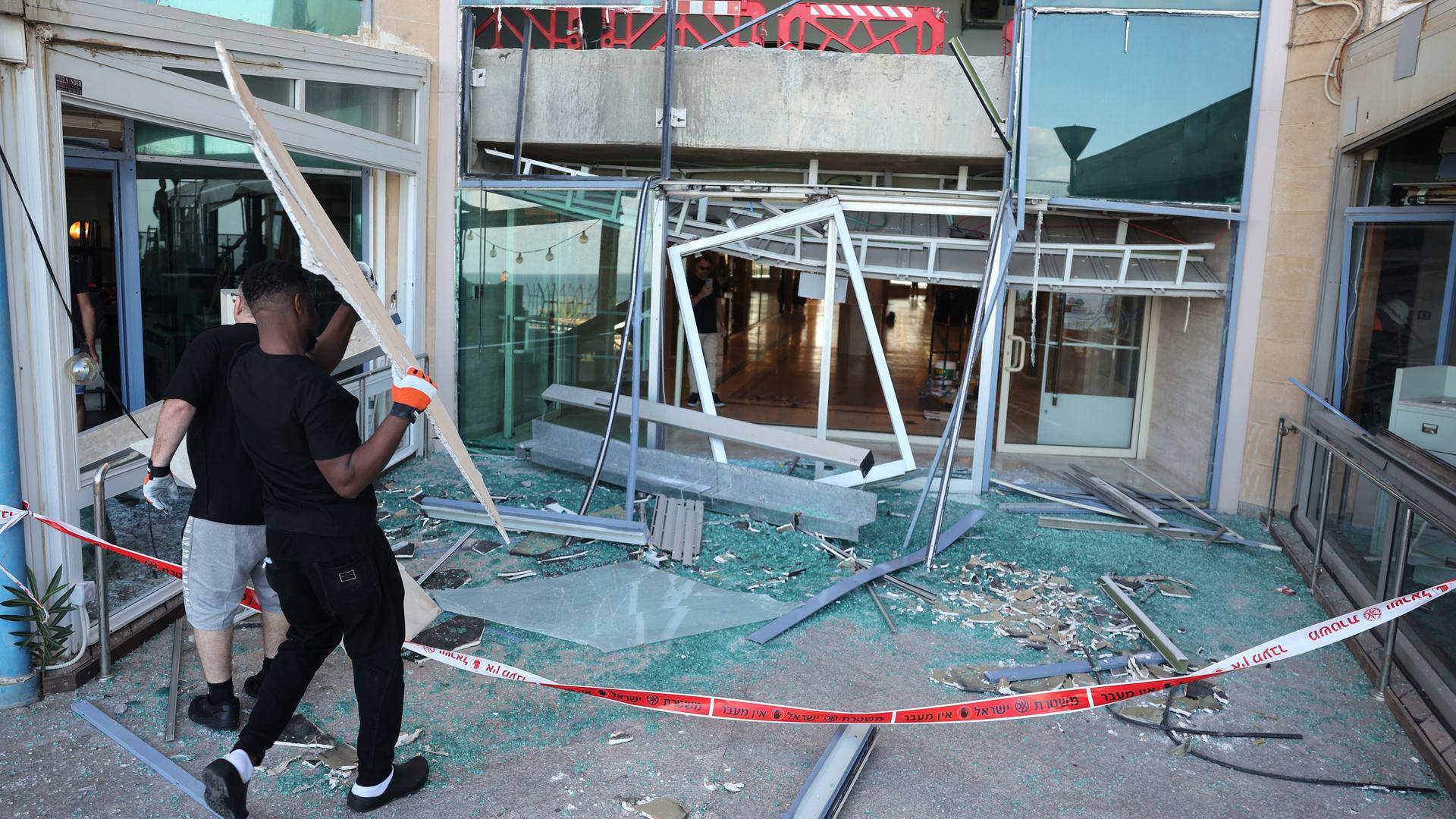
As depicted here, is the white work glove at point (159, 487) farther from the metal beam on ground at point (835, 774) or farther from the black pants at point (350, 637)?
the metal beam on ground at point (835, 774)

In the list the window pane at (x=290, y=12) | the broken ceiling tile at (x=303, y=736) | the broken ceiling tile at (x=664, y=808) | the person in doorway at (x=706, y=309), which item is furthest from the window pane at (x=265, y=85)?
the person in doorway at (x=706, y=309)

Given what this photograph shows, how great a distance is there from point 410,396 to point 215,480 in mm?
1028

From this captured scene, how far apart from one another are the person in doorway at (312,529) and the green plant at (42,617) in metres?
1.19

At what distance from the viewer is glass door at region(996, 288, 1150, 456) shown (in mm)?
7980

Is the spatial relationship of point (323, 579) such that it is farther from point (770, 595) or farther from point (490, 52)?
point (490, 52)

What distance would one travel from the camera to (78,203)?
6.90 m

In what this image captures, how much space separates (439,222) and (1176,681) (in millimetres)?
5791

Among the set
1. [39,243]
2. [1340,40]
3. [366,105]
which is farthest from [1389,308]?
[39,243]

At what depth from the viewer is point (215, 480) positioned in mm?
3160

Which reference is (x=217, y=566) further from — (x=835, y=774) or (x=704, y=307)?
(x=704, y=307)

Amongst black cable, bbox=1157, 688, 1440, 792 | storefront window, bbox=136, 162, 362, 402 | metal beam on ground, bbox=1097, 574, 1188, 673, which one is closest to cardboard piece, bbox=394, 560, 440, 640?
black cable, bbox=1157, 688, 1440, 792

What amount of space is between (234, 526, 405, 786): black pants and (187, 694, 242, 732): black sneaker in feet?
1.83

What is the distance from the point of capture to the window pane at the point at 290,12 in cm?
506

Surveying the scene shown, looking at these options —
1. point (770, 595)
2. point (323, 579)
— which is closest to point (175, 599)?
point (323, 579)
